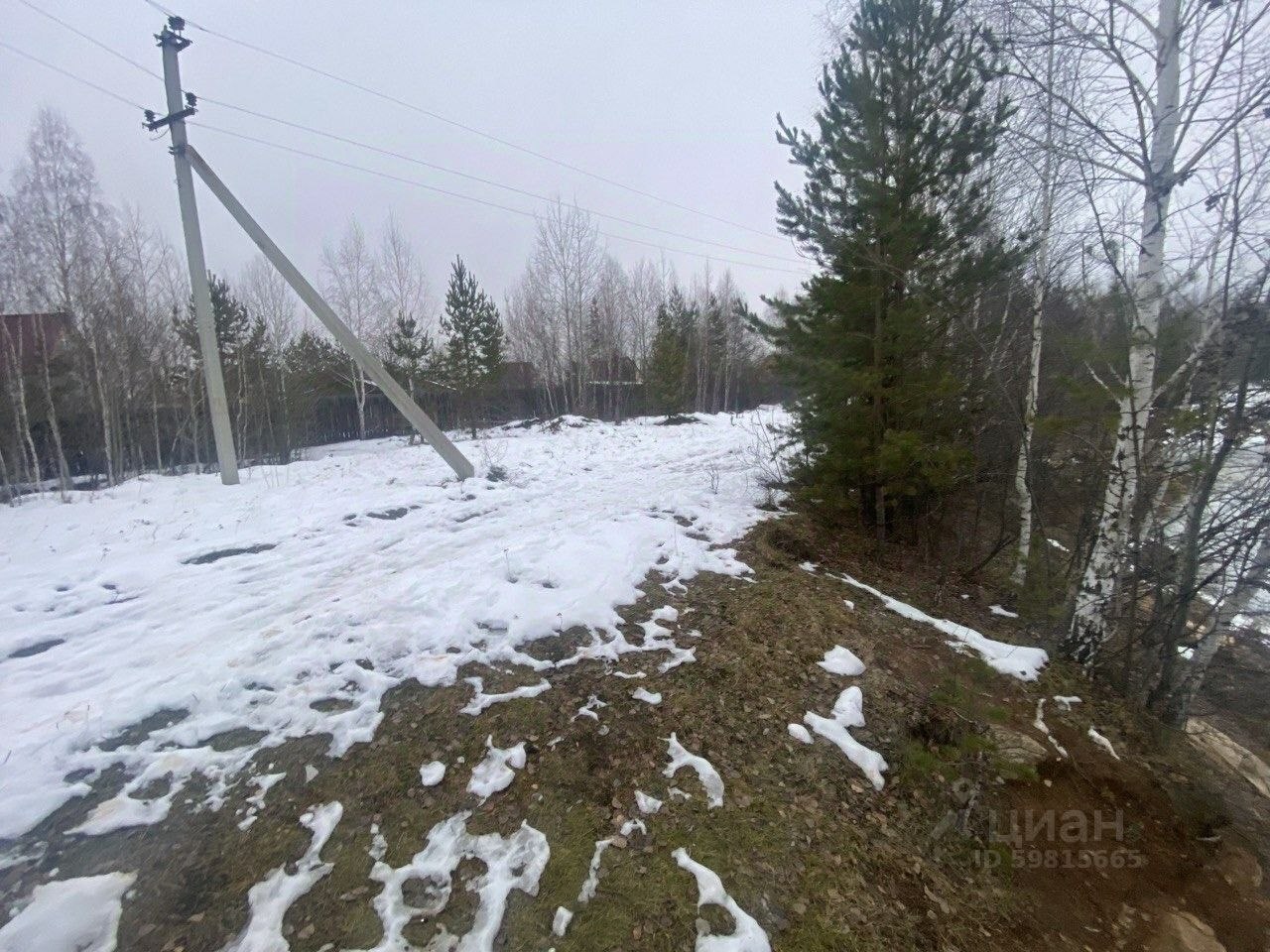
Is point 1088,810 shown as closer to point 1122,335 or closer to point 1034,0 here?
point 1122,335

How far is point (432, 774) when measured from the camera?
110 inches

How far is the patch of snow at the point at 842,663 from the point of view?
4133 millimetres

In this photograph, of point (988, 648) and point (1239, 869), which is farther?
point (988, 648)

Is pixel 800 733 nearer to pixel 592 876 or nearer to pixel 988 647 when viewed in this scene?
pixel 592 876

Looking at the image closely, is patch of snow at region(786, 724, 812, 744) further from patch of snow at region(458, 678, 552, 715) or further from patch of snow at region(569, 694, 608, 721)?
patch of snow at region(458, 678, 552, 715)

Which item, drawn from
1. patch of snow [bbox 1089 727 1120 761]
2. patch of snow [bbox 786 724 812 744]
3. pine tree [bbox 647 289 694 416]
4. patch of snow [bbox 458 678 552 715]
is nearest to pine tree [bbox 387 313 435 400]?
pine tree [bbox 647 289 694 416]

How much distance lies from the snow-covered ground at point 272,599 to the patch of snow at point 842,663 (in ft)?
5.32

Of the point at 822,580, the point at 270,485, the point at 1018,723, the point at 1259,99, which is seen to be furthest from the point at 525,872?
the point at 270,485

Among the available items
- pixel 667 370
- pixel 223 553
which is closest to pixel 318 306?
pixel 223 553

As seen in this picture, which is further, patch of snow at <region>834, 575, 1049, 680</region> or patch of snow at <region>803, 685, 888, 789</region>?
patch of snow at <region>834, 575, 1049, 680</region>

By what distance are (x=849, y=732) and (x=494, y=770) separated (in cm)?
238

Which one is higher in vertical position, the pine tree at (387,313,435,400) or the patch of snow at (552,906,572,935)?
the pine tree at (387,313,435,400)

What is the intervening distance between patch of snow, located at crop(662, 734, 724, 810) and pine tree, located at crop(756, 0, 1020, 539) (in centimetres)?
465

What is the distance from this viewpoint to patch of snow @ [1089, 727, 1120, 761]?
397 cm
